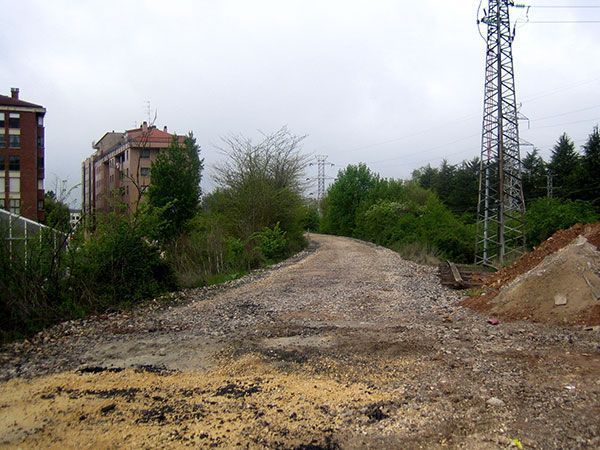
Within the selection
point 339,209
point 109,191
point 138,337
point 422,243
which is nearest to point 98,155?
point 339,209

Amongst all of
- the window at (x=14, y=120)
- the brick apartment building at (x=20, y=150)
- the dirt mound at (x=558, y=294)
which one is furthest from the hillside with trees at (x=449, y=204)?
the window at (x=14, y=120)

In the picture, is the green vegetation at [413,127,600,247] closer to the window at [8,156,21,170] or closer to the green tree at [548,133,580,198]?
the green tree at [548,133,580,198]

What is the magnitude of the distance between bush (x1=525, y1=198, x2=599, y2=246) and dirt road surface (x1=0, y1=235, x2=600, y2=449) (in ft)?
51.5

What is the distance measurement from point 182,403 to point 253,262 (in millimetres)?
16594

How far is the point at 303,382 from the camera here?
18.9 ft

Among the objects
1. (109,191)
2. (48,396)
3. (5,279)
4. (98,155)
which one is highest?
(98,155)

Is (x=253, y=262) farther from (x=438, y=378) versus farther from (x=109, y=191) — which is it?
(x=438, y=378)

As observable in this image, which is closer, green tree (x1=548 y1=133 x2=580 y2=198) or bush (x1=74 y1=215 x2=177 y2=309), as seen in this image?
bush (x1=74 y1=215 x2=177 y2=309)

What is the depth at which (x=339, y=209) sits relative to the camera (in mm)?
54812

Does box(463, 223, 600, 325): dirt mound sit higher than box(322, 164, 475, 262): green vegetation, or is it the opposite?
box(322, 164, 475, 262): green vegetation

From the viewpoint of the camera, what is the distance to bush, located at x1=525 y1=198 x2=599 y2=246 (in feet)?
75.9

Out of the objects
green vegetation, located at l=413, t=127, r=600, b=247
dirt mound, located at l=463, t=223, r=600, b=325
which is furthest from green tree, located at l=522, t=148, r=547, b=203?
dirt mound, located at l=463, t=223, r=600, b=325

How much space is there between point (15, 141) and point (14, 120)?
1.92 meters

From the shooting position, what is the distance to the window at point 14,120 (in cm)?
4731
